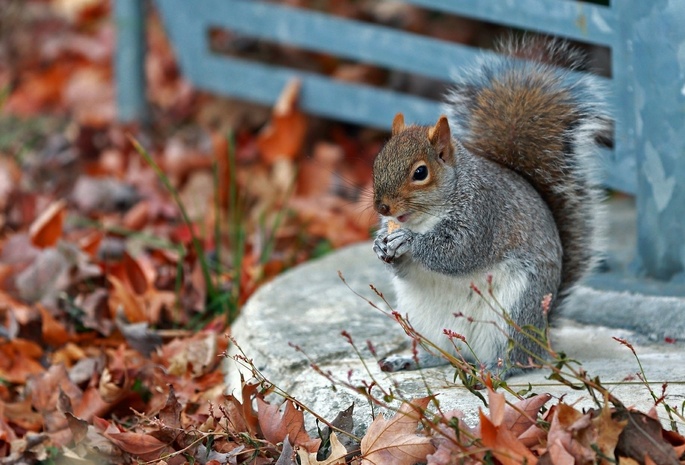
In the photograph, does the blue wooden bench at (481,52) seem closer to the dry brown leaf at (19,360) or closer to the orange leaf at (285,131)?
the orange leaf at (285,131)

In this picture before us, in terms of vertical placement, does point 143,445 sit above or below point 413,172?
below

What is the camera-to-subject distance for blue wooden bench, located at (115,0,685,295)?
2.96m

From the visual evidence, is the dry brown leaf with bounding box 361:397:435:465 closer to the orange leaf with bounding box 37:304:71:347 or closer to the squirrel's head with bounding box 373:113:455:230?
the squirrel's head with bounding box 373:113:455:230

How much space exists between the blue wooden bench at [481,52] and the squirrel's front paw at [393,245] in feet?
2.94

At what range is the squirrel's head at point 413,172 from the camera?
2561 mm

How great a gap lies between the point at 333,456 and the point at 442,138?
0.85 m

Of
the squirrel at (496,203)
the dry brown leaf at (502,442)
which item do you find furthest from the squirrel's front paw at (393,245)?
the dry brown leaf at (502,442)

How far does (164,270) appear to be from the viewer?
3.98 metres

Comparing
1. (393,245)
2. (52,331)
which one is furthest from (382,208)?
(52,331)

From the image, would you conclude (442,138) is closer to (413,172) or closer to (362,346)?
(413,172)

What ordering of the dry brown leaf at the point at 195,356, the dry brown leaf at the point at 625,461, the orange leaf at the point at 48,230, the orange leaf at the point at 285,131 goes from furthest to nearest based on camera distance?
the orange leaf at the point at 285,131, the orange leaf at the point at 48,230, the dry brown leaf at the point at 195,356, the dry brown leaf at the point at 625,461

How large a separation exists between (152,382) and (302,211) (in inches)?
69.1

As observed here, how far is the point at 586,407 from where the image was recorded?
2.36 metres

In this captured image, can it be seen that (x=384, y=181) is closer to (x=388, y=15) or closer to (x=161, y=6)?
(x=161, y=6)
